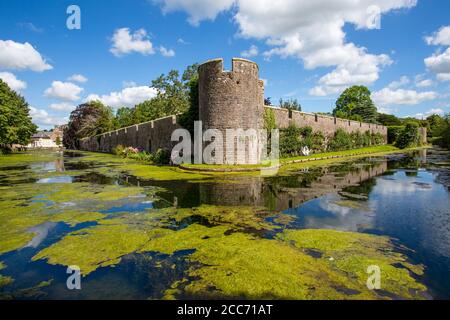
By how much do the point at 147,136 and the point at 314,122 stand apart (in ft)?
60.1

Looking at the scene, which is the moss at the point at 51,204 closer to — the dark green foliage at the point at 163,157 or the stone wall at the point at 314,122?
the dark green foliage at the point at 163,157

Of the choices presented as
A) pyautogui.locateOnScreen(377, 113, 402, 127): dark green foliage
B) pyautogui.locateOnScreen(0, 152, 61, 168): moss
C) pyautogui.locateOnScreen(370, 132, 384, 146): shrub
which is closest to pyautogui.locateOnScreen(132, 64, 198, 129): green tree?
pyautogui.locateOnScreen(0, 152, 61, 168): moss

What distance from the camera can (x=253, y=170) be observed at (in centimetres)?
1444

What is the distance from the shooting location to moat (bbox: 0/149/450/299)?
3.04 meters

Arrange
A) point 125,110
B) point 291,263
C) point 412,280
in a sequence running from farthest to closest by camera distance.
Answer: point 125,110
point 291,263
point 412,280

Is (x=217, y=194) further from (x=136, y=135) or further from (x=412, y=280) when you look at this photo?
(x=136, y=135)

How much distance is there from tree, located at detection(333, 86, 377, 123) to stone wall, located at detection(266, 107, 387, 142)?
82.9ft

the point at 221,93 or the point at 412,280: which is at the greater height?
the point at 221,93

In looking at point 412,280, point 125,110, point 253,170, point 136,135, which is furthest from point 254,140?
point 125,110

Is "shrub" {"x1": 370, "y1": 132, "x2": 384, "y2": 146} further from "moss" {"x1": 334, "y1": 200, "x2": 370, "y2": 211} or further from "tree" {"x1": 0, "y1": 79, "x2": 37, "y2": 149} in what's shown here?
"tree" {"x1": 0, "y1": 79, "x2": 37, "y2": 149}

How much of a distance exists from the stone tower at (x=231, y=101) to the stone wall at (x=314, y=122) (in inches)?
236

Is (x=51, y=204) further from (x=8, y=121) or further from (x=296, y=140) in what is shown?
(x=8, y=121)

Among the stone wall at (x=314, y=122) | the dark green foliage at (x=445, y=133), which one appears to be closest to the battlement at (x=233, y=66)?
the stone wall at (x=314, y=122)
